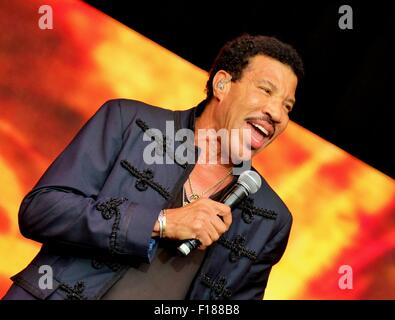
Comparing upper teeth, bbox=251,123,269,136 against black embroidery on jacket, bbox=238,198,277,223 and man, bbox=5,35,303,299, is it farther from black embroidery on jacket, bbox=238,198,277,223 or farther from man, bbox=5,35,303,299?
black embroidery on jacket, bbox=238,198,277,223

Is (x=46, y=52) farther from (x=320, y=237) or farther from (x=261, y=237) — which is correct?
(x=320, y=237)

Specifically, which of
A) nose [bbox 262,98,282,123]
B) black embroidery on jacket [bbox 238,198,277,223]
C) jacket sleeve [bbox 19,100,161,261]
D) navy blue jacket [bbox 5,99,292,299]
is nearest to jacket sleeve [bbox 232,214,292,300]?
navy blue jacket [bbox 5,99,292,299]

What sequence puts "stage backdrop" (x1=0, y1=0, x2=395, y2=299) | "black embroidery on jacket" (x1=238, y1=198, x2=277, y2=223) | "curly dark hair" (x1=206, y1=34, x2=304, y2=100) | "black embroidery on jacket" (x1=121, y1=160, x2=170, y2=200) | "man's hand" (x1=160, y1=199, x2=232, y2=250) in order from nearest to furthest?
"man's hand" (x1=160, y1=199, x2=232, y2=250) → "black embroidery on jacket" (x1=121, y1=160, x2=170, y2=200) → "black embroidery on jacket" (x1=238, y1=198, x2=277, y2=223) → "curly dark hair" (x1=206, y1=34, x2=304, y2=100) → "stage backdrop" (x1=0, y1=0, x2=395, y2=299)

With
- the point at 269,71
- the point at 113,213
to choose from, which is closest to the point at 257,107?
the point at 269,71

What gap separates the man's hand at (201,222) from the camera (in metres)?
1.70

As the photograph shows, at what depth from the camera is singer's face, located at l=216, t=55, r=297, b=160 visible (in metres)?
2.17

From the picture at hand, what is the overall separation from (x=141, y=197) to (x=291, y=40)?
195 cm

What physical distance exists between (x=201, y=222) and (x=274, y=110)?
68cm

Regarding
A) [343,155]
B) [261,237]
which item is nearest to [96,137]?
[261,237]

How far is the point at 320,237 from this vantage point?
312cm

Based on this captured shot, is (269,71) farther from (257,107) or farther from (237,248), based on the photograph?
(237,248)

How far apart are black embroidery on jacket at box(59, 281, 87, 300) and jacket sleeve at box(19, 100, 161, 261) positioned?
0.14 m

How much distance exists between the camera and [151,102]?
3.09m

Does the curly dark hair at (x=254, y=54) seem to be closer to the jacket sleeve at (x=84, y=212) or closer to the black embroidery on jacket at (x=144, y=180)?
the black embroidery on jacket at (x=144, y=180)
